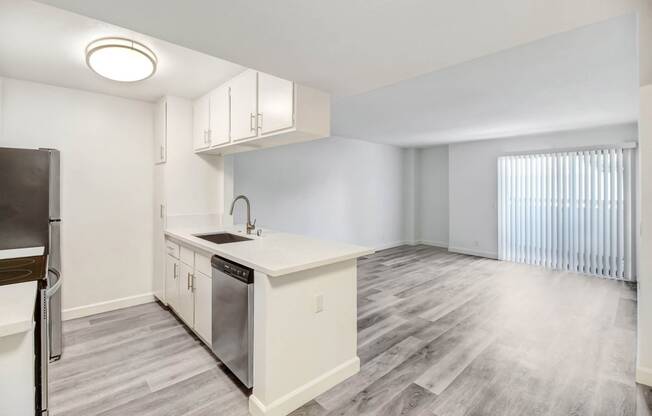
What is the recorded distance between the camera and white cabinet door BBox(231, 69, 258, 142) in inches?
98.0

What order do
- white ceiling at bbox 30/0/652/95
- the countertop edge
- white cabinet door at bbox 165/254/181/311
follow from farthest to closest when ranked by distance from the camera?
white cabinet door at bbox 165/254/181/311 → white ceiling at bbox 30/0/652/95 → the countertop edge

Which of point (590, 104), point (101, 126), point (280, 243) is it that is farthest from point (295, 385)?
point (590, 104)

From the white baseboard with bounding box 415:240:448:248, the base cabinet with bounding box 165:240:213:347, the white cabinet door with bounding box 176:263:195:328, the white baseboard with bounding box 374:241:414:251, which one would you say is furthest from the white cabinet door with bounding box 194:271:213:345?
the white baseboard with bounding box 415:240:448:248

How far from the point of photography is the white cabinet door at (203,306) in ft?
7.89

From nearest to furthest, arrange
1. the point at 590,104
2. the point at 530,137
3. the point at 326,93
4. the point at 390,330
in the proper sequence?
1. the point at 326,93
2. the point at 390,330
3. the point at 590,104
4. the point at 530,137

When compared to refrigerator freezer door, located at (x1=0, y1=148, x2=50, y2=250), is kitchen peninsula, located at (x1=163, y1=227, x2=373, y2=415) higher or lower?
lower

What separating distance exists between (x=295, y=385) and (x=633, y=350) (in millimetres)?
2866

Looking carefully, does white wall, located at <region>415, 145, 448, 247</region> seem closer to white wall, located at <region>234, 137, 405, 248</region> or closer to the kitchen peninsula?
white wall, located at <region>234, 137, 405, 248</region>

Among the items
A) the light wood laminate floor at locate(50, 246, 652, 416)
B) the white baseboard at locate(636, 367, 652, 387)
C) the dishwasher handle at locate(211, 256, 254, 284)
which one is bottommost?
the light wood laminate floor at locate(50, 246, 652, 416)

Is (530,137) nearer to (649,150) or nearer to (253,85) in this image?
(649,150)

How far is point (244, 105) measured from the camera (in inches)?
102

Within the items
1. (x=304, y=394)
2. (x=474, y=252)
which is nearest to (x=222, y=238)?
(x=304, y=394)

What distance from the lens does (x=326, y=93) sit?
7.91 feet

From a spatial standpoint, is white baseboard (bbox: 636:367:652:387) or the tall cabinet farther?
the tall cabinet
